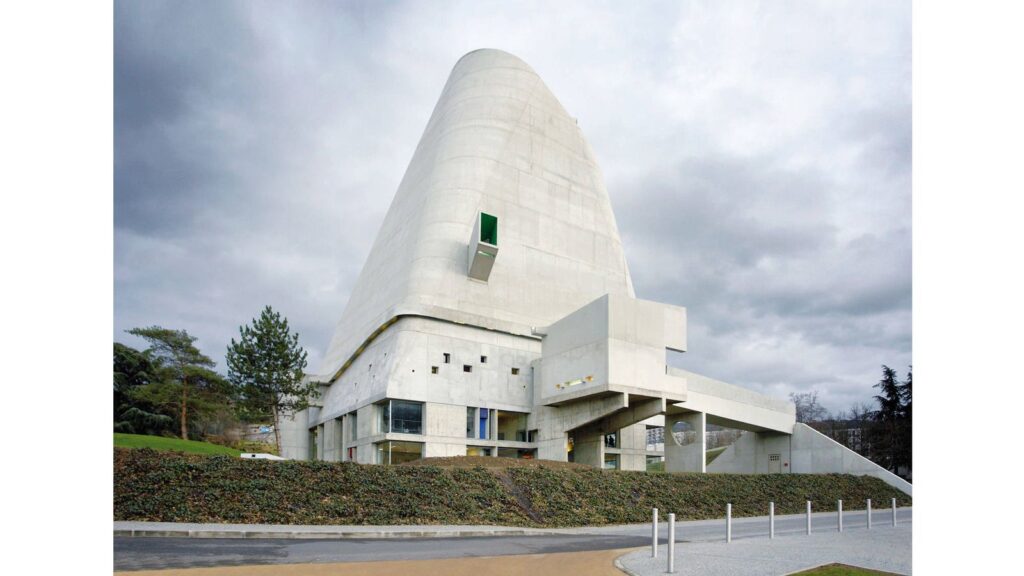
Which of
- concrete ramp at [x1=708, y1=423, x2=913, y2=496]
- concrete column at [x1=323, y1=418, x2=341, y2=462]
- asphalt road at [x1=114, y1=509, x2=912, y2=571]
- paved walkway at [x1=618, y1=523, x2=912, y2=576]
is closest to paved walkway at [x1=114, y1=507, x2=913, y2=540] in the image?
asphalt road at [x1=114, y1=509, x2=912, y2=571]

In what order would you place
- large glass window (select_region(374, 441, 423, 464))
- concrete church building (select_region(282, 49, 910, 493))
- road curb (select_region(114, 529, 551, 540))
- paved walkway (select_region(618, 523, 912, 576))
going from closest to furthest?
paved walkway (select_region(618, 523, 912, 576))
road curb (select_region(114, 529, 551, 540))
large glass window (select_region(374, 441, 423, 464))
concrete church building (select_region(282, 49, 910, 493))

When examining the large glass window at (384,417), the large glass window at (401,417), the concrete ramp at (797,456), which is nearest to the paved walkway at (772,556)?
the large glass window at (401,417)

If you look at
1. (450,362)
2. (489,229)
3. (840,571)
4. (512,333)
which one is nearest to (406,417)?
(450,362)

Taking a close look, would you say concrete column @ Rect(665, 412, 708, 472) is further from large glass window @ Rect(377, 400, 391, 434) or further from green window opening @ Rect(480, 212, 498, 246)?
large glass window @ Rect(377, 400, 391, 434)

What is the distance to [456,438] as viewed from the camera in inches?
1256

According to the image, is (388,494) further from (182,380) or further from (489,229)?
(182,380)

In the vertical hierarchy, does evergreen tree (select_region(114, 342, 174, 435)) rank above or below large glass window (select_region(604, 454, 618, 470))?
above

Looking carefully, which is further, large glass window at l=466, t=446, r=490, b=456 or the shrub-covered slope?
large glass window at l=466, t=446, r=490, b=456

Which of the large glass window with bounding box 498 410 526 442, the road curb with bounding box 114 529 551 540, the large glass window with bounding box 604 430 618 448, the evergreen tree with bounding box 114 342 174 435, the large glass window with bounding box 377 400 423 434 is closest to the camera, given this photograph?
the road curb with bounding box 114 529 551 540

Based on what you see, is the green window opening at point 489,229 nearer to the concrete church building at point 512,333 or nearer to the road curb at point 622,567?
the concrete church building at point 512,333

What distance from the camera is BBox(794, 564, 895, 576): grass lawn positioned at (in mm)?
7619

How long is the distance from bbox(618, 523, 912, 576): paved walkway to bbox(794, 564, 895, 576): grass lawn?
24 centimetres

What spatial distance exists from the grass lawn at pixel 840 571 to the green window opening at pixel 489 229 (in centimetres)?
2732

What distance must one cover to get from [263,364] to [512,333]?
13.1 metres
